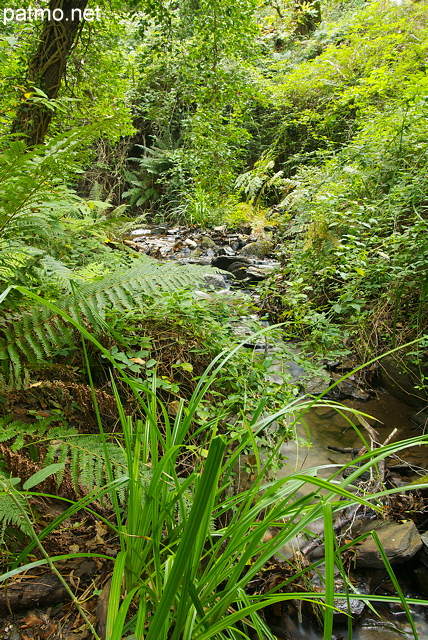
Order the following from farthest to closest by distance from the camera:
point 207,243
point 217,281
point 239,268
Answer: point 207,243 < point 239,268 < point 217,281

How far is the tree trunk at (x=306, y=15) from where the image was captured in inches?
376

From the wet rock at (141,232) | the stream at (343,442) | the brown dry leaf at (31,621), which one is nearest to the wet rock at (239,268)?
the stream at (343,442)

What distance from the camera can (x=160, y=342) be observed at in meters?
1.78

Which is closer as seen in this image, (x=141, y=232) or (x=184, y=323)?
(x=184, y=323)

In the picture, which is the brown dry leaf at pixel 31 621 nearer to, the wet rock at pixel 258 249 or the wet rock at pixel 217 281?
the wet rock at pixel 217 281

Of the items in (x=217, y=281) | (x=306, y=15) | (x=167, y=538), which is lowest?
(x=217, y=281)

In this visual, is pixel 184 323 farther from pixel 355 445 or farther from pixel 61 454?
pixel 355 445

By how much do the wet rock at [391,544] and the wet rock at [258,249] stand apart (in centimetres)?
416

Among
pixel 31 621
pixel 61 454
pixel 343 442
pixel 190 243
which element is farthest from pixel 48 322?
pixel 190 243

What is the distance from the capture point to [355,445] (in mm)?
2334

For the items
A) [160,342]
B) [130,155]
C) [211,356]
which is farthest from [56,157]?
[130,155]

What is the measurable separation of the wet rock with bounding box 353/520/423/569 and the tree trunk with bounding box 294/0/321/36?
1145cm

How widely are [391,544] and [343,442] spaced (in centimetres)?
80

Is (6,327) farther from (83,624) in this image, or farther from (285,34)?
(285,34)
